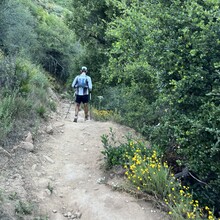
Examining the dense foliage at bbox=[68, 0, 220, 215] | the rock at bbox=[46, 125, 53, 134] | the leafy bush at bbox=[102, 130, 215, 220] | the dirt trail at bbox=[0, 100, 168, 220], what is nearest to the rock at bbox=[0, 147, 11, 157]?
the dirt trail at bbox=[0, 100, 168, 220]

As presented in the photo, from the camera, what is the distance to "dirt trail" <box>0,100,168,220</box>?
5.39m

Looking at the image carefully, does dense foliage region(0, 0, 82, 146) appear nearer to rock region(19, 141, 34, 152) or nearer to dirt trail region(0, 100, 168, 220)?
rock region(19, 141, 34, 152)

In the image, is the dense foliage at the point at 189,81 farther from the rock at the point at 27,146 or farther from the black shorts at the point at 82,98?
the black shorts at the point at 82,98

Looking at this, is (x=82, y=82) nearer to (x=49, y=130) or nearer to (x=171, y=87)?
(x=49, y=130)

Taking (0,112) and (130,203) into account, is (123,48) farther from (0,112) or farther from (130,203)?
(130,203)

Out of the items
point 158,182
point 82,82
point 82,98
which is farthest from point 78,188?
point 82,98

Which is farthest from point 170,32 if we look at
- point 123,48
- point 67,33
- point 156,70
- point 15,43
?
point 67,33

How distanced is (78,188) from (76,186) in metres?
0.10

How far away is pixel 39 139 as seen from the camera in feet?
26.6

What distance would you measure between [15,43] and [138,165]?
1205 cm

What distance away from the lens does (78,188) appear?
616 cm

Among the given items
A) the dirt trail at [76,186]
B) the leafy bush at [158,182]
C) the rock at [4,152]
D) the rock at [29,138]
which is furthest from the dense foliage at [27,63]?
the leafy bush at [158,182]

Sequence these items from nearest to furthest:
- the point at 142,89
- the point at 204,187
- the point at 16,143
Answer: the point at 204,187
the point at 16,143
the point at 142,89

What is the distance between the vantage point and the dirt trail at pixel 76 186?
17.7 feet
